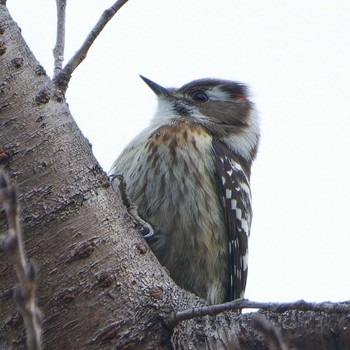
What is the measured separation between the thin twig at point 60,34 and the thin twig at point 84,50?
0.18 m

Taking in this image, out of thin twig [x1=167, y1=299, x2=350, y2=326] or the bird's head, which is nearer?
thin twig [x1=167, y1=299, x2=350, y2=326]

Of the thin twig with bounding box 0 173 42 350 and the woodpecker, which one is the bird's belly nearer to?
the woodpecker

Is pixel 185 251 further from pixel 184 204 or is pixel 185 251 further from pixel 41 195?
pixel 41 195

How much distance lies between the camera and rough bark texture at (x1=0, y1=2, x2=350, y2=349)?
2574mm

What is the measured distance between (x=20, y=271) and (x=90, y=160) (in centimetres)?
148

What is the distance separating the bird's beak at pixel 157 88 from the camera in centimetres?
604

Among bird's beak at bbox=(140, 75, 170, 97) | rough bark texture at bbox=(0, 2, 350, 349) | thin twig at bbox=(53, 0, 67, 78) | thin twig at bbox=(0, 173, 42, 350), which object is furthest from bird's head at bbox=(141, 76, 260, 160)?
thin twig at bbox=(0, 173, 42, 350)

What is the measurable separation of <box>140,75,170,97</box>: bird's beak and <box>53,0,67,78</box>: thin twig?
260cm

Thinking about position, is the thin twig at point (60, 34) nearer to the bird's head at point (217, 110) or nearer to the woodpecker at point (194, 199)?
the woodpecker at point (194, 199)

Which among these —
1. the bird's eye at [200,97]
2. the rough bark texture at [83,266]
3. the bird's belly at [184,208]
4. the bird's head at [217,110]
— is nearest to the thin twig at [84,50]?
the rough bark texture at [83,266]

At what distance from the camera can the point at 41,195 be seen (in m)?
2.82

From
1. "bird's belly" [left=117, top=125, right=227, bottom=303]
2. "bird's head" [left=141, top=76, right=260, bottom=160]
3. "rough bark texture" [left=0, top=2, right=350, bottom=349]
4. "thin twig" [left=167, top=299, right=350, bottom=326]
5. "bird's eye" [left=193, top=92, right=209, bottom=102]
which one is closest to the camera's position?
"thin twig" [left=167, top=299, right=350, bottom=326]

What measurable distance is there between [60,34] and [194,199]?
1526 millimetres

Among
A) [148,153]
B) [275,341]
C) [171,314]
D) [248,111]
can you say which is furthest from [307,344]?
[248,111]
